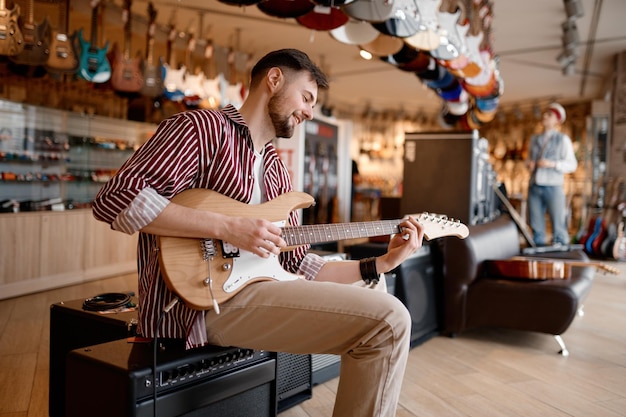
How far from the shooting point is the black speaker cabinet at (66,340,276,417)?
1373 mm

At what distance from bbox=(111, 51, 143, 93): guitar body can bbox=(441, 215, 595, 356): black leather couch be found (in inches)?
138

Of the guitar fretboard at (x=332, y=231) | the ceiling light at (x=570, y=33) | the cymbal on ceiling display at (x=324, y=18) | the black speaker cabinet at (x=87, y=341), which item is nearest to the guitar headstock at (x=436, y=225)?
the guitar fretboard at (x=332, y=231)

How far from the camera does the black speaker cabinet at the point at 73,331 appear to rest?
6.28 ft

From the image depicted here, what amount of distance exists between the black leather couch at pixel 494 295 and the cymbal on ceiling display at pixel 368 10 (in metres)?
1.54

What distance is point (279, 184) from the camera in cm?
185

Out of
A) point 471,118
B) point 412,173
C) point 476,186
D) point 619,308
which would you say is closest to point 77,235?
point 412,173

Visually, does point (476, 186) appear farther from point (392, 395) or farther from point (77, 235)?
point (77, 235)

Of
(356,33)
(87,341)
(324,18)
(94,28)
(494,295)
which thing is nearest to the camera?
(87,341)

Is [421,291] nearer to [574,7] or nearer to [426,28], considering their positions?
[426,28]

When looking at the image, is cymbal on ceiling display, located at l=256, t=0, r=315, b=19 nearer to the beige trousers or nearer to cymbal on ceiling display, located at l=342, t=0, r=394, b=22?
cymbal on ceiling display, located at l=342, t=0, r=394, b=22

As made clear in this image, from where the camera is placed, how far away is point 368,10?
317 cm

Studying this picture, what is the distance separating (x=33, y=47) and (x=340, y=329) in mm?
4144

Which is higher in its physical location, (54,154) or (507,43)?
(507,43)

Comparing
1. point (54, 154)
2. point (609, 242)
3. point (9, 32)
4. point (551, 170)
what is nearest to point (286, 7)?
point (9, 32)
